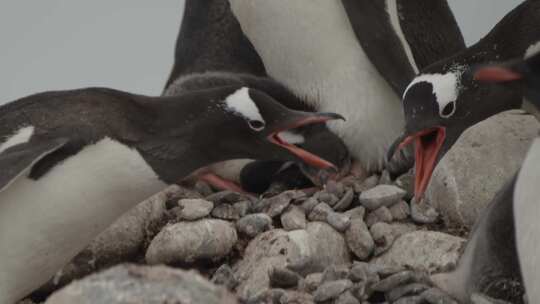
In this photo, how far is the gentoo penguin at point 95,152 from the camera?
1659 mm

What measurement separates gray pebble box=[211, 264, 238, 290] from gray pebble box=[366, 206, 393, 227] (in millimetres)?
383

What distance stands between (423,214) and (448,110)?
0.36 meters

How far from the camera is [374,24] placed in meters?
2.19

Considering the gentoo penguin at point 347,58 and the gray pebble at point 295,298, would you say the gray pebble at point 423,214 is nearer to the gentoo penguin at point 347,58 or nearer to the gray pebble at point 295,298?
the gentoo penguin at point 347,58

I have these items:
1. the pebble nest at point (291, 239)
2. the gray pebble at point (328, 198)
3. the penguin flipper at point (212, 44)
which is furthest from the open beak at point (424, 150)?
the penguin flipper at point (212, 44)

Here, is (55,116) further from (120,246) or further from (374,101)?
(374,101)

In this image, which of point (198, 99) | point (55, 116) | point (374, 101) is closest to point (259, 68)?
point (374, 101)

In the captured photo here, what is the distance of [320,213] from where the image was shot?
1.96 m

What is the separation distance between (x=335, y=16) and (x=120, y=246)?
2.47ft

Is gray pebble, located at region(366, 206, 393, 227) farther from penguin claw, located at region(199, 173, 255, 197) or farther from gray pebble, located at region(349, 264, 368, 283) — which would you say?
gray pebble, located at region(349, 264, 368, 283)

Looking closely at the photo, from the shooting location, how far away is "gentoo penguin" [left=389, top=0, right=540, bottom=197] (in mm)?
1662

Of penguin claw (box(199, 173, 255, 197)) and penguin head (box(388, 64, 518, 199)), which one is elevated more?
penguin head (box(388, 64, 518, 199))

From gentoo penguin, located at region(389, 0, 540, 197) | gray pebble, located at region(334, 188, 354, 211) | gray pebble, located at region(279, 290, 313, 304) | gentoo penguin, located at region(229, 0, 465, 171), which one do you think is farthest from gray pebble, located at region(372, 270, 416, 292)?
gentoo penguin, located at region(229, 0, 465, 171)

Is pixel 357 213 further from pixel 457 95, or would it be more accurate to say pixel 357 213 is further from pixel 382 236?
pixel 457 95
